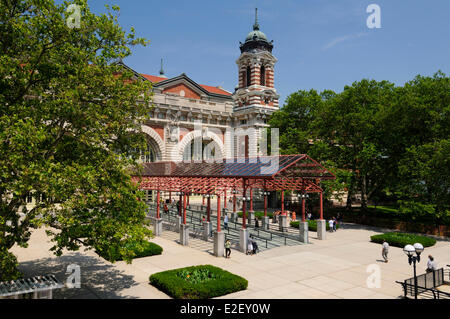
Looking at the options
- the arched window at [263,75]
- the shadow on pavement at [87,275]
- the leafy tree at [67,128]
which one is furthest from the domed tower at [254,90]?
the leafy tree at [67,128]

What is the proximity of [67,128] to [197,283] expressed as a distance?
862 cm

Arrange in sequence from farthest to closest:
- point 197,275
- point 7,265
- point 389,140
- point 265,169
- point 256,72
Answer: point 256,72, point 389,140, point 265,169, point 197,275, point 7,265

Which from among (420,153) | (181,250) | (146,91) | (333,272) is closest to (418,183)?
(420,153)

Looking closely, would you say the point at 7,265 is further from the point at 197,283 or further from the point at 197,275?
the point at 197,275

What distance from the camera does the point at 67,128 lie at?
43.3 feet

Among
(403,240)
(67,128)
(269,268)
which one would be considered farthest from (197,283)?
(403,240)

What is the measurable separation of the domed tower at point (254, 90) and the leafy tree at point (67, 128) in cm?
3912

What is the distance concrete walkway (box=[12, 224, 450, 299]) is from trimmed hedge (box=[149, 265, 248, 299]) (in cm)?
37

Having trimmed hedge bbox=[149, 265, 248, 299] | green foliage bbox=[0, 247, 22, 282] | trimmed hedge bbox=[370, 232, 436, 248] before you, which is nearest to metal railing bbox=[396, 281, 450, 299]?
trimmed hedge bbox=[149, 265, 248, 299]

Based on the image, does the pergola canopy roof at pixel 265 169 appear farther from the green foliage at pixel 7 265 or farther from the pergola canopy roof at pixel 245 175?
the green foliage at pixel 7 265

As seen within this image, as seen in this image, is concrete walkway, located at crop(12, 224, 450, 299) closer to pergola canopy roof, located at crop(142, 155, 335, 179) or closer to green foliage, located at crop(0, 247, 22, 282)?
green foliage, located at crop(0, 247, 22, 282)

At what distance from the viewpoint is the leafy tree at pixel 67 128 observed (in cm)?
1048

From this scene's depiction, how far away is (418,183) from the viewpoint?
99.7ft

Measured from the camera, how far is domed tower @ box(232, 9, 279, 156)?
5324cm
